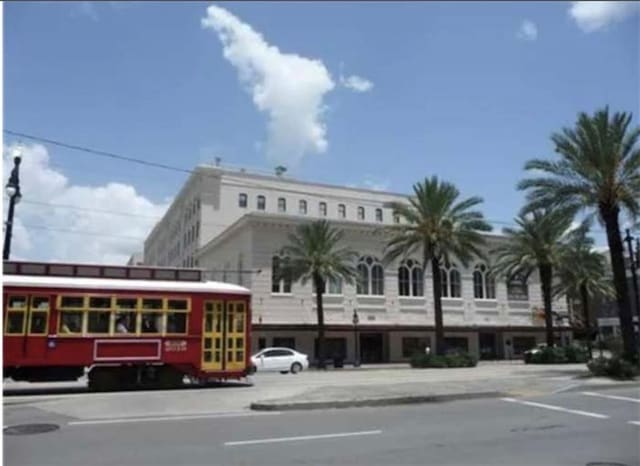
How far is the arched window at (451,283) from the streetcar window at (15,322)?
139ft

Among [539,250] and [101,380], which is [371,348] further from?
[101,380]

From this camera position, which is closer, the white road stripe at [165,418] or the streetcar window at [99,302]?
the white road stripe at [165,418]

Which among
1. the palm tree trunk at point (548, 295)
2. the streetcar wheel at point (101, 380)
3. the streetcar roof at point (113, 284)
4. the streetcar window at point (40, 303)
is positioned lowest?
the streetcar wheel at point (101, 380)

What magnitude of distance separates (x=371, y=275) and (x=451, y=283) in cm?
809

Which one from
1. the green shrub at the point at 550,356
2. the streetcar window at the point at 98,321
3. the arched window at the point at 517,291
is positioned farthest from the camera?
the arched window at the point at 517,291

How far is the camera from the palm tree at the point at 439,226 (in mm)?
42125

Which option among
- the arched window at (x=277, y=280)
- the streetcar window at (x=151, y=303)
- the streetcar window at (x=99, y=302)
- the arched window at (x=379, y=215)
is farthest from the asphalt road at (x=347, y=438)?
the arched window at (x=379, y=215)

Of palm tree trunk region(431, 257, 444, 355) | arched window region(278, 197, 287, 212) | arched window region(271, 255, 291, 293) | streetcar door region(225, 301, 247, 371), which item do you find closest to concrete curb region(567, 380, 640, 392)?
streetcar door region(225, 301, 247, 371)

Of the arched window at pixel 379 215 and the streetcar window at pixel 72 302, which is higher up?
the arched window at pixel 379 215

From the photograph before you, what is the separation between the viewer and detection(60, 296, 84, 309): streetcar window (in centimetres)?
1939

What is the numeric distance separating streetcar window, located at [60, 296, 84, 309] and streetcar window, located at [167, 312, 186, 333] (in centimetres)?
262

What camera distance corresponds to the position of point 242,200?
69.7 m

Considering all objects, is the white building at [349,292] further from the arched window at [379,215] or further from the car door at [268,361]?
the car door at [268,361]

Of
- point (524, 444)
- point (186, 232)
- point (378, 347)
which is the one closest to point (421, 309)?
point (378, 347)
